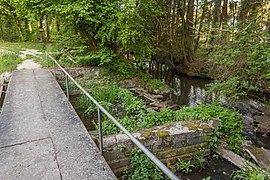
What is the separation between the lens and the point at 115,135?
3664 millimetres

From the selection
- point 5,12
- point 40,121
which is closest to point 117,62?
point 40,121

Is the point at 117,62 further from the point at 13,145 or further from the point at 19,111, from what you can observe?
the point at 13,145

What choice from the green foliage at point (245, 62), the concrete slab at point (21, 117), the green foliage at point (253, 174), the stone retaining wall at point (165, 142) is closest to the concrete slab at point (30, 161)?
the concrete slab at point (21, 117)

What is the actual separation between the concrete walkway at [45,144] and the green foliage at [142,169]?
1.07 meters

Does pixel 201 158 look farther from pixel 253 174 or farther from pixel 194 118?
pixel 253 174

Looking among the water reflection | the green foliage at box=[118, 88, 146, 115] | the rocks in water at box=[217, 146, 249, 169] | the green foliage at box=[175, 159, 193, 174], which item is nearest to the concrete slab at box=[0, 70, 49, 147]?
the green foliage at box=[118, 88, 146, 115]

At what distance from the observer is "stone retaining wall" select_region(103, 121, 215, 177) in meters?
3.49

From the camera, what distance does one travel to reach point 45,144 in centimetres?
268

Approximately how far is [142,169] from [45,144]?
63.5 inches

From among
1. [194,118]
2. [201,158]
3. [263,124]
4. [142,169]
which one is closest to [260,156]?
[201,158]

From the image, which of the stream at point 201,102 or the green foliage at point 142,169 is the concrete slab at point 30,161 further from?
the stream at point 201,102

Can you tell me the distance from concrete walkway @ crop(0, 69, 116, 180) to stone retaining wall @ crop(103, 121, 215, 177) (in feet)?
2.41

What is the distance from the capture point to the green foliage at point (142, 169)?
11.1 feet

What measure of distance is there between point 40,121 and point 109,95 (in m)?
3.31
